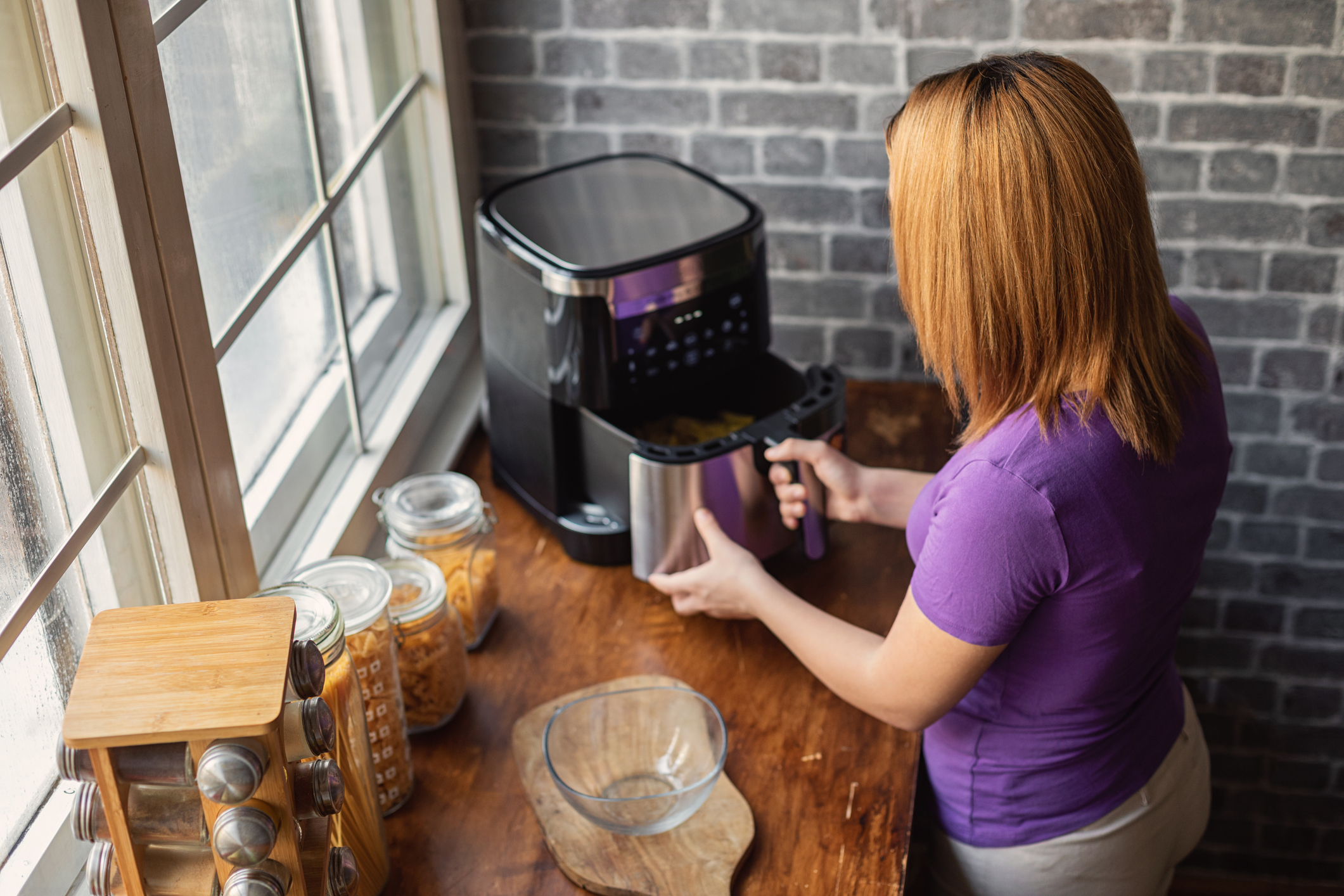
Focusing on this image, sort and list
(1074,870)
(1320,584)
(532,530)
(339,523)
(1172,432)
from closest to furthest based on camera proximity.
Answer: (1172,432) < (1074,870) < (339,523) < (532,530) < (1320,584)

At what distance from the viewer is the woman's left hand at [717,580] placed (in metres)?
1.31

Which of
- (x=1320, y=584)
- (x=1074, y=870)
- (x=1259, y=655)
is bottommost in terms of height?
(x=1259, y=655)

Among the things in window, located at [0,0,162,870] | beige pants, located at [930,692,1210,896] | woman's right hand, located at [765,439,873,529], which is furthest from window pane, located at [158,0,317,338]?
beige pants, located at [930,692,1210,896]

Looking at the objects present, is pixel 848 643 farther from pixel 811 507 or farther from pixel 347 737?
pixel 347 737

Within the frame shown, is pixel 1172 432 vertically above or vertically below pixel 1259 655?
above

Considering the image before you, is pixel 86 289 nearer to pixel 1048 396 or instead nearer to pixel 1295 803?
pixel 1048 396

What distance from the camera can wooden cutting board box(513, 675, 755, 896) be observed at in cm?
108

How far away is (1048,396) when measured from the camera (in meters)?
1.05

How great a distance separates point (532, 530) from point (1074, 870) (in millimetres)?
769

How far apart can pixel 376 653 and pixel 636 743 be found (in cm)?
31

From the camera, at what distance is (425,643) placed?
3.94 ft

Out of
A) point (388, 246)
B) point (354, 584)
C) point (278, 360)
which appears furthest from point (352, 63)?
point (354, 584)

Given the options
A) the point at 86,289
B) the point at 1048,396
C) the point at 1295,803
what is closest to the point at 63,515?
the point at 86,289

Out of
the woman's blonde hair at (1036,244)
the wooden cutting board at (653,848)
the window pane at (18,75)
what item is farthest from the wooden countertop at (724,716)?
the window pane at (18,75)
